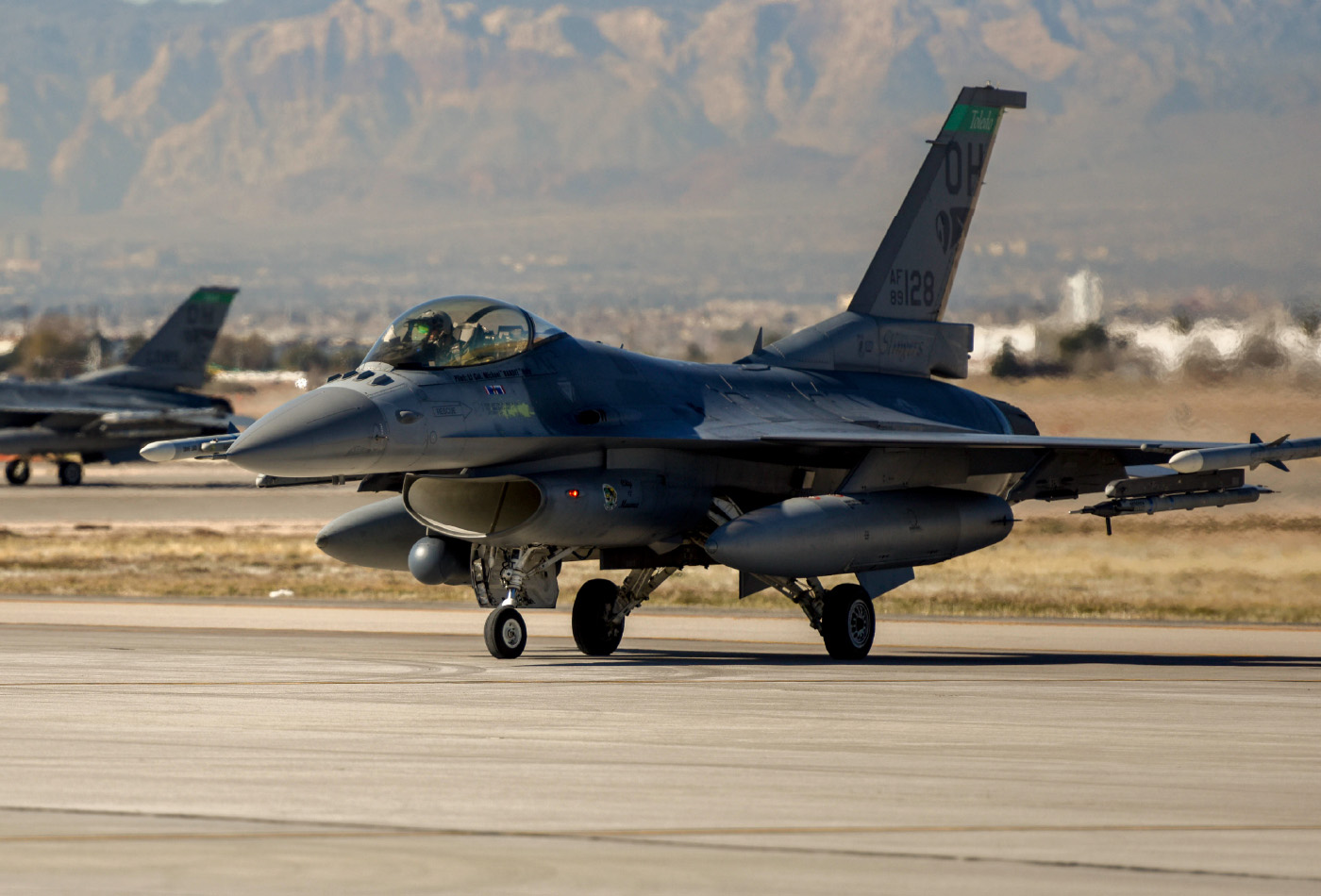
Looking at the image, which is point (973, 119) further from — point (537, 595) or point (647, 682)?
point (647, 682)

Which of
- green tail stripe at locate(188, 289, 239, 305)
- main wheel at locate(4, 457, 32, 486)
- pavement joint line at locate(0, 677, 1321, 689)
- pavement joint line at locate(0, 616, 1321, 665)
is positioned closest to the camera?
pavement joint line at locate(0, 677, 1321, 689)

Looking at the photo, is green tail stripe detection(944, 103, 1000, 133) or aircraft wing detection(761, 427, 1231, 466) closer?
aircraft wing detection(761, 427, 1231, 466)

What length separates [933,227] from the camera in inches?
839

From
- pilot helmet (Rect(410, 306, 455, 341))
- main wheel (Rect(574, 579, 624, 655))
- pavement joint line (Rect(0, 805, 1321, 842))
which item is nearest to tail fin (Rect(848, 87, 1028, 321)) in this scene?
main wheel (Rect(574, 579, 624, 655))

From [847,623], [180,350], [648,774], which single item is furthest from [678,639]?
[180,350]

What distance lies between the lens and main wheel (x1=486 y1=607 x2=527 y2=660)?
16.7m

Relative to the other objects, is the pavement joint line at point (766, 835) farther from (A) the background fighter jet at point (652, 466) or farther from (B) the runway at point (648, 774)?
(A) the background fighter jet at point (652, 466)

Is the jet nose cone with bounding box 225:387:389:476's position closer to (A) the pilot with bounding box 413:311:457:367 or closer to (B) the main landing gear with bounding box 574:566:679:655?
(A) the pilot with bounding box 413:311:457:367

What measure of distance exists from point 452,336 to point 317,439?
6.22 feet

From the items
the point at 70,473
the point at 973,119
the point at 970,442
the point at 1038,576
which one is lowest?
the point at 1038,576

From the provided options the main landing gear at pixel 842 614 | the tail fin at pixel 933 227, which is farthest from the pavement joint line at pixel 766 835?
the tail fin at pixel 933 227

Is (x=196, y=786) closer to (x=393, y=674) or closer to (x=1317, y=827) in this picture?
(x=1317, y=827)

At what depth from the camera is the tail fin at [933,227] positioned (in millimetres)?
21188

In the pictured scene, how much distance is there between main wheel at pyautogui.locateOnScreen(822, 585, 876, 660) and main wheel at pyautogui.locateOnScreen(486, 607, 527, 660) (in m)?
3.16
